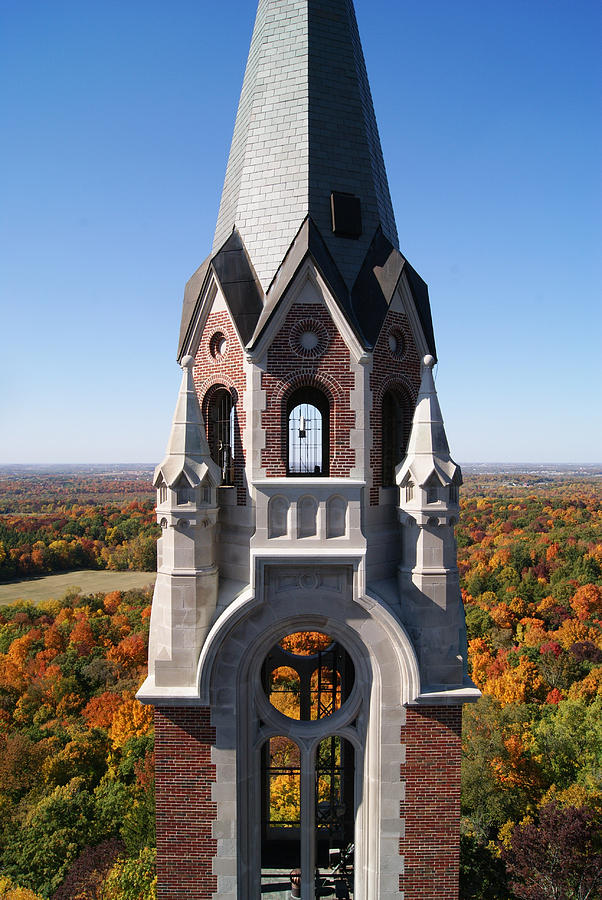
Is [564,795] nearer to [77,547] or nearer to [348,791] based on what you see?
[348,791]

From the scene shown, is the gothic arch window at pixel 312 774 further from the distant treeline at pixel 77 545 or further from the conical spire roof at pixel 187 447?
the distant treeline at pixel 77 545

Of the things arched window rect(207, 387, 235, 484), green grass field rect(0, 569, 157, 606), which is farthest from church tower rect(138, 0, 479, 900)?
green grass field rect(0, 569, 157, 606)

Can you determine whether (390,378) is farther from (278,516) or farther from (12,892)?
(12,892)

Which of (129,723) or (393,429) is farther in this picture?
(129,723)

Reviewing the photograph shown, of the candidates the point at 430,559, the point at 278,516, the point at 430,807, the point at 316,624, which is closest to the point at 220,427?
the point at 278,516

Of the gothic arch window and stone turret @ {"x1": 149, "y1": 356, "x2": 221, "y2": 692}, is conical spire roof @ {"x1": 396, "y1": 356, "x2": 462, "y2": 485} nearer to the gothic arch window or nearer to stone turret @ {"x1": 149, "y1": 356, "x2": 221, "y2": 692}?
stone turret @ {"x1": 149, "y1": 356, "x2": 221, "y2": 692}

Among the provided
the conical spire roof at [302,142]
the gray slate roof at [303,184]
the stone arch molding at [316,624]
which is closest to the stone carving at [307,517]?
the stone arch molding at [316,624]
